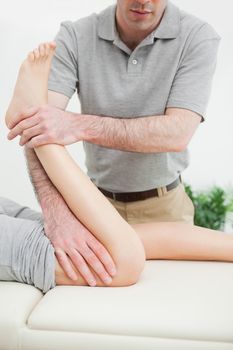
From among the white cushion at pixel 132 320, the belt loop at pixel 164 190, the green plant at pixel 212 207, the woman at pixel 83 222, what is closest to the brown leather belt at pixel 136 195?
the belt loop at pixel 164 190

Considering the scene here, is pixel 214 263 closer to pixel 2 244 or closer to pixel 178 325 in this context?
pixel 178 325

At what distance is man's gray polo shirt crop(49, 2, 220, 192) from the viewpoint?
193 centimetres

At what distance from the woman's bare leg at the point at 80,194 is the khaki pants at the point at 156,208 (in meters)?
0.53

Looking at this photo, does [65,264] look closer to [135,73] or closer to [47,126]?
[47,126]

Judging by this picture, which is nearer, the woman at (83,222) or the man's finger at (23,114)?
the woman at (83,222)

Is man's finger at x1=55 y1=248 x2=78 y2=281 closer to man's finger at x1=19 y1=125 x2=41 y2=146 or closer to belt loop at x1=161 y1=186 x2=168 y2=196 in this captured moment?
man's finger at x1=19 y1=125 x2=41 y2=146

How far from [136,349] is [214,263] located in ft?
1.86

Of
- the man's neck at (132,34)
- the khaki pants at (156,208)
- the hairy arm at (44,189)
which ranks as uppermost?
the man's neck at (132,34)

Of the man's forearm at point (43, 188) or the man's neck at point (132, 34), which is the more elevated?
the man's neck at point (132, 34)

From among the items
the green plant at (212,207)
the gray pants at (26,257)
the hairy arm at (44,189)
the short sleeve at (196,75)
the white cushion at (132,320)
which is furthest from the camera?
the green plant at (212,207)

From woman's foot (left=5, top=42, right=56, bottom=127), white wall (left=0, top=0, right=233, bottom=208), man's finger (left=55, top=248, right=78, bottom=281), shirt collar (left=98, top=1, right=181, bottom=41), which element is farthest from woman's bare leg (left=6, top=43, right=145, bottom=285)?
white wall (left=0, top=0, right=233, bottom=208)

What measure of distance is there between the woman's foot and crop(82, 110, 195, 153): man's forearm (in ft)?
0.63

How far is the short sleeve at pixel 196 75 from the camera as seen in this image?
6.22ft

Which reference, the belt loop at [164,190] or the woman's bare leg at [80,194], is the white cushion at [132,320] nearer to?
the woman's bare leg at [80,194]
